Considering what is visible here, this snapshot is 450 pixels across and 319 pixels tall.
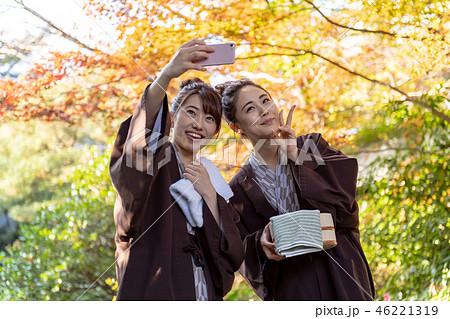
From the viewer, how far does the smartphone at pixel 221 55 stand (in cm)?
133

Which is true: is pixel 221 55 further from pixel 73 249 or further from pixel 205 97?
pixel 73 249

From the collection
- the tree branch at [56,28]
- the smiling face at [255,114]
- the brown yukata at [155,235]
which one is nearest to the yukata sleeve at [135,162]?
the brown yukata at [155,235]

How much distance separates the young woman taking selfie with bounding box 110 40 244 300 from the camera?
123 centimetres

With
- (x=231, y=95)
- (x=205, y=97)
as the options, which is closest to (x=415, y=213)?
(x=231, y=95)

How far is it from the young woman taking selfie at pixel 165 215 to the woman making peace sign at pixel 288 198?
0.71 feet

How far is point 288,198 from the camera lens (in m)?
1.60

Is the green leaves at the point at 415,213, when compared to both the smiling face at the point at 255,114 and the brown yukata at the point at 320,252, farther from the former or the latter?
the smiling face at the point at 255,114

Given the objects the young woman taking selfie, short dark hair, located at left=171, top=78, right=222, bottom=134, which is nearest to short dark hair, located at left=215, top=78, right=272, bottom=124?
short dark hair, located at left=171, top=78, right=222, bottom=134

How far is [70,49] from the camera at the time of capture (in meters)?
2.96
